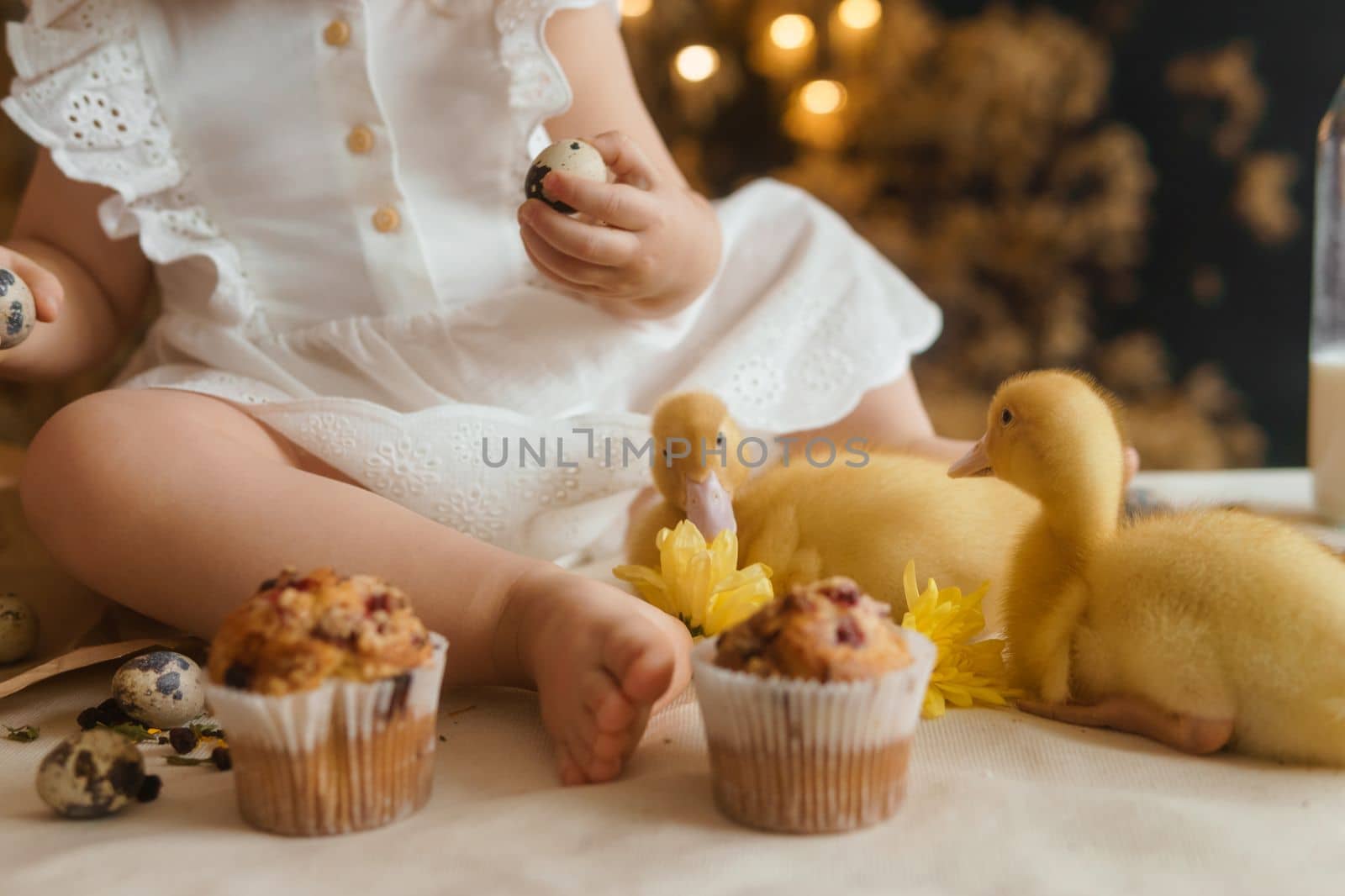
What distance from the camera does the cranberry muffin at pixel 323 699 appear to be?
60 cm

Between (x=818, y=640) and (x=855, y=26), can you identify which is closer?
(x=818, y=640)

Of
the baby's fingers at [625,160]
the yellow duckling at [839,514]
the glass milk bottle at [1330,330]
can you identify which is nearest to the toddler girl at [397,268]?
the baby's fingers at [625,160]

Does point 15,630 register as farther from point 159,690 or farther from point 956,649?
point 956,649

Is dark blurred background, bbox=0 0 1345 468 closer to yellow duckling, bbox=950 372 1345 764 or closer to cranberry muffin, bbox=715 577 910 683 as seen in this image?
yellow duckling, bbox=950 372 1345 764

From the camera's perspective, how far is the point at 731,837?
0.61 meters

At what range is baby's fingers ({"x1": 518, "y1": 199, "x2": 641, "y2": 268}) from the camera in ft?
2.93

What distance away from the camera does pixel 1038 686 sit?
0.81 meters

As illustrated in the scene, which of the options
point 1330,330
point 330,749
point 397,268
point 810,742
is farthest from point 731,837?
point 1330,330

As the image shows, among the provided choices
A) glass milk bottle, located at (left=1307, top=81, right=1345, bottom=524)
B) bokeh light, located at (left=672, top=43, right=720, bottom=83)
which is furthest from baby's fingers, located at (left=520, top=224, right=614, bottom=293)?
bokeh light, located at (left=672, top=43, right=720, bottom=83)

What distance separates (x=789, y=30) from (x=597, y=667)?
1.49 metres

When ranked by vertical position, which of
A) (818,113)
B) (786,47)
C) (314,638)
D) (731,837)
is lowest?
(731,837)

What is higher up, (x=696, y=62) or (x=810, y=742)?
(x=696, y=62)

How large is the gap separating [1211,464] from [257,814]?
6.30 ft

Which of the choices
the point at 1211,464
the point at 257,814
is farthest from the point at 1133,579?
the point at 1211,464
